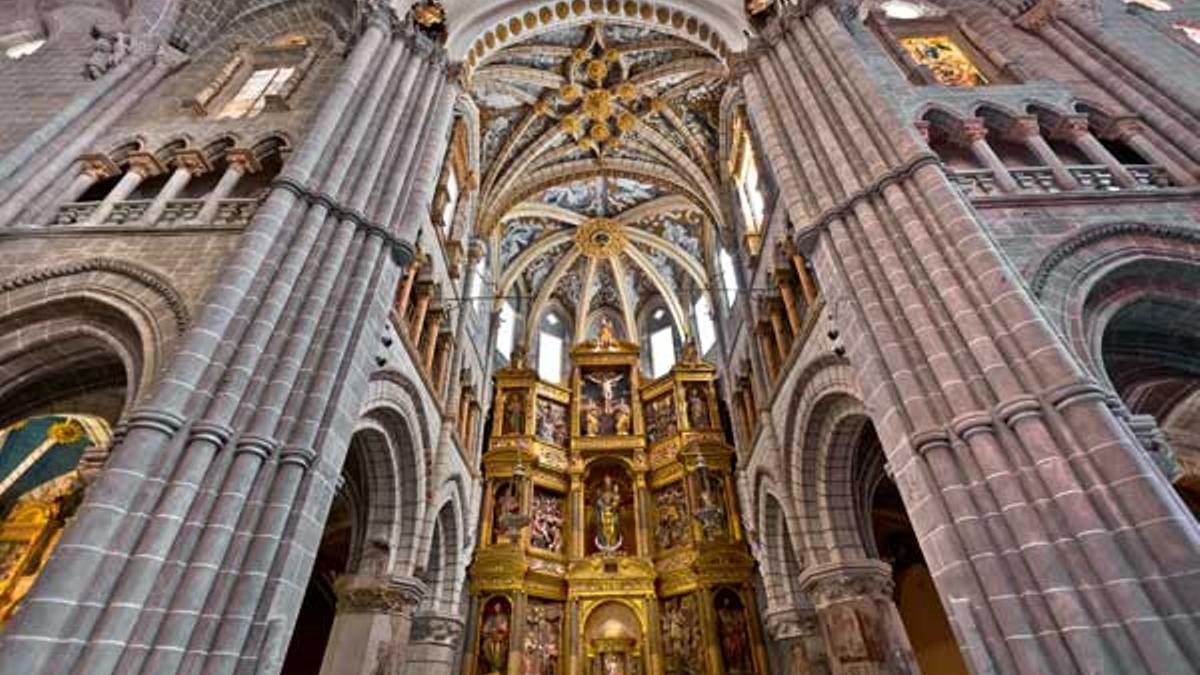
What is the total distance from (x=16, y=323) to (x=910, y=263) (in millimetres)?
10366

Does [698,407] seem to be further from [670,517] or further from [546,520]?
[546,520]

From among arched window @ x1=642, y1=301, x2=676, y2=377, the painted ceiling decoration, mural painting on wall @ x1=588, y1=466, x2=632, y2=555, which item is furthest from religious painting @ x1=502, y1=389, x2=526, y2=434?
arched window @ x1=642, y1=301, x2=676, y2=377

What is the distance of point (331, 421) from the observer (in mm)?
6176

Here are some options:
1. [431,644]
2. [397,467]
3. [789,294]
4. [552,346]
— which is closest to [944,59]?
[789,294]

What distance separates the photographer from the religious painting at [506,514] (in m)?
15.4

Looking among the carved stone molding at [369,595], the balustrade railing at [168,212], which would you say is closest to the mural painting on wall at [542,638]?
the carved stone molding at [369,595]

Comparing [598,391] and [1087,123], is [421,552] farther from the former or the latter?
[1087,123]

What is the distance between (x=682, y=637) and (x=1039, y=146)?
488 inches

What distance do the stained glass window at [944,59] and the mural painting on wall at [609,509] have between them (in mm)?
12664

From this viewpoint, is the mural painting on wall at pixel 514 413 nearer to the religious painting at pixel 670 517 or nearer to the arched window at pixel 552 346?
the arched window at pixel 552 346

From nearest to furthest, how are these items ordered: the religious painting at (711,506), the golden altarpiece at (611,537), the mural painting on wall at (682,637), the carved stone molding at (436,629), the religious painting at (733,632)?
the carved stone molding at (436,629) → the religious painting at (733,632) → the mural painting on wall at (682,637) → the golden altarpiece at (611,537) → the religious painting at (711,506)

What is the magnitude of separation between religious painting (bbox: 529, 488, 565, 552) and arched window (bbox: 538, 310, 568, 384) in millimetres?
5121

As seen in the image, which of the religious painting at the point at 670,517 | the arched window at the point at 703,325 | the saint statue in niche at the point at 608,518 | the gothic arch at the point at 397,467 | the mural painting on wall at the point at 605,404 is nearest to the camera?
the gothic arch at the point at 397,467

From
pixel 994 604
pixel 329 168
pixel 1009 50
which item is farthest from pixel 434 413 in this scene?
pixel 1009 50
